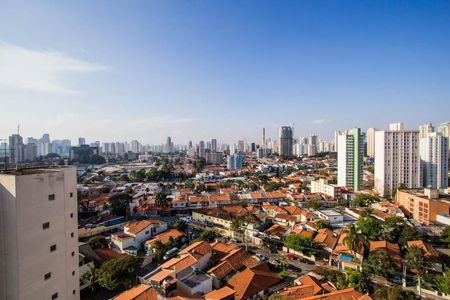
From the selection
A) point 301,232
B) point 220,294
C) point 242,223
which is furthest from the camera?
point 242,223

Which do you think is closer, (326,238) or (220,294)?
(220,294)

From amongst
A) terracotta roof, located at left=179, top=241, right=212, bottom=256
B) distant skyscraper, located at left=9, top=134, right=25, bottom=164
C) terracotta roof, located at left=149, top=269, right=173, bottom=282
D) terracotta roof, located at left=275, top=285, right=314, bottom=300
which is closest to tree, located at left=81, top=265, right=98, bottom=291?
terracotta roof, located at left=149, top=269, right=173, bottom=282

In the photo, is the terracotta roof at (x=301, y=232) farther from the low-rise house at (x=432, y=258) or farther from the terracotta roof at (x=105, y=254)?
the terracotta roof at (x=105, y=254)

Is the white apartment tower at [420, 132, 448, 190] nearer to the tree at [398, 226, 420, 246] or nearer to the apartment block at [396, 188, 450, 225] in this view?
the apartment block at [396, 188, 450, 225]

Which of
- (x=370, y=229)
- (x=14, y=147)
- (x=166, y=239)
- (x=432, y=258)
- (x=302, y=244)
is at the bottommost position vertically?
(x=432, y=258)

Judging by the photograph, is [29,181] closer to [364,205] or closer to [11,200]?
[11,200]

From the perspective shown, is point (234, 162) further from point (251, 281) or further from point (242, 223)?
point (251, 281)

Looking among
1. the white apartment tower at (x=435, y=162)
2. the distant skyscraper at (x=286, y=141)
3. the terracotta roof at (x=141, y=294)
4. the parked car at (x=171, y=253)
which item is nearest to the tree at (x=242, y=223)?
the parked car at (x=171, y=253)

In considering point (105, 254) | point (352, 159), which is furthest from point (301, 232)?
point (352, 159)
